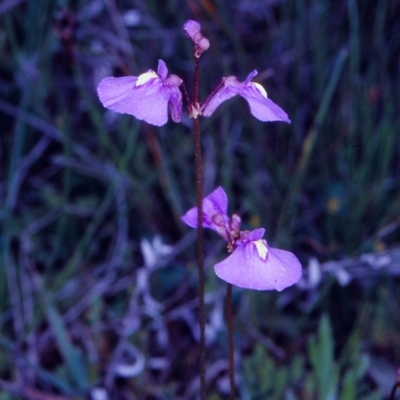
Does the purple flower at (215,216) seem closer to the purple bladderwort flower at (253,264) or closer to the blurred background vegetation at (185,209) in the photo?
the purple bladderwort flower at (253,264)

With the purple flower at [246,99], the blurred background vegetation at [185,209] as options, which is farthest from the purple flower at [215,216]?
the blurred background vegetation at [185,209]

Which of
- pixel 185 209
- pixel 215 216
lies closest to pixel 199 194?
pixel 215 216

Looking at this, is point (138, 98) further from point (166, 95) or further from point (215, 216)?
point (215, 216)

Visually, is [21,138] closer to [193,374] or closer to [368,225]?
[193,374]

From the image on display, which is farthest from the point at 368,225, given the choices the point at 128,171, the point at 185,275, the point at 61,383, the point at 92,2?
the point at 92,2

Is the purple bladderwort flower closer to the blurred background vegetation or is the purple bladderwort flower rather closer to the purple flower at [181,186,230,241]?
the purple flower at [181,186,230,241]

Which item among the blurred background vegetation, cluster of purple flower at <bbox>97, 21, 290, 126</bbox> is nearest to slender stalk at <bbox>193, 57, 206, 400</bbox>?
cluster of purple flower at <bbox>97, 21, 290, 126</bbox>
